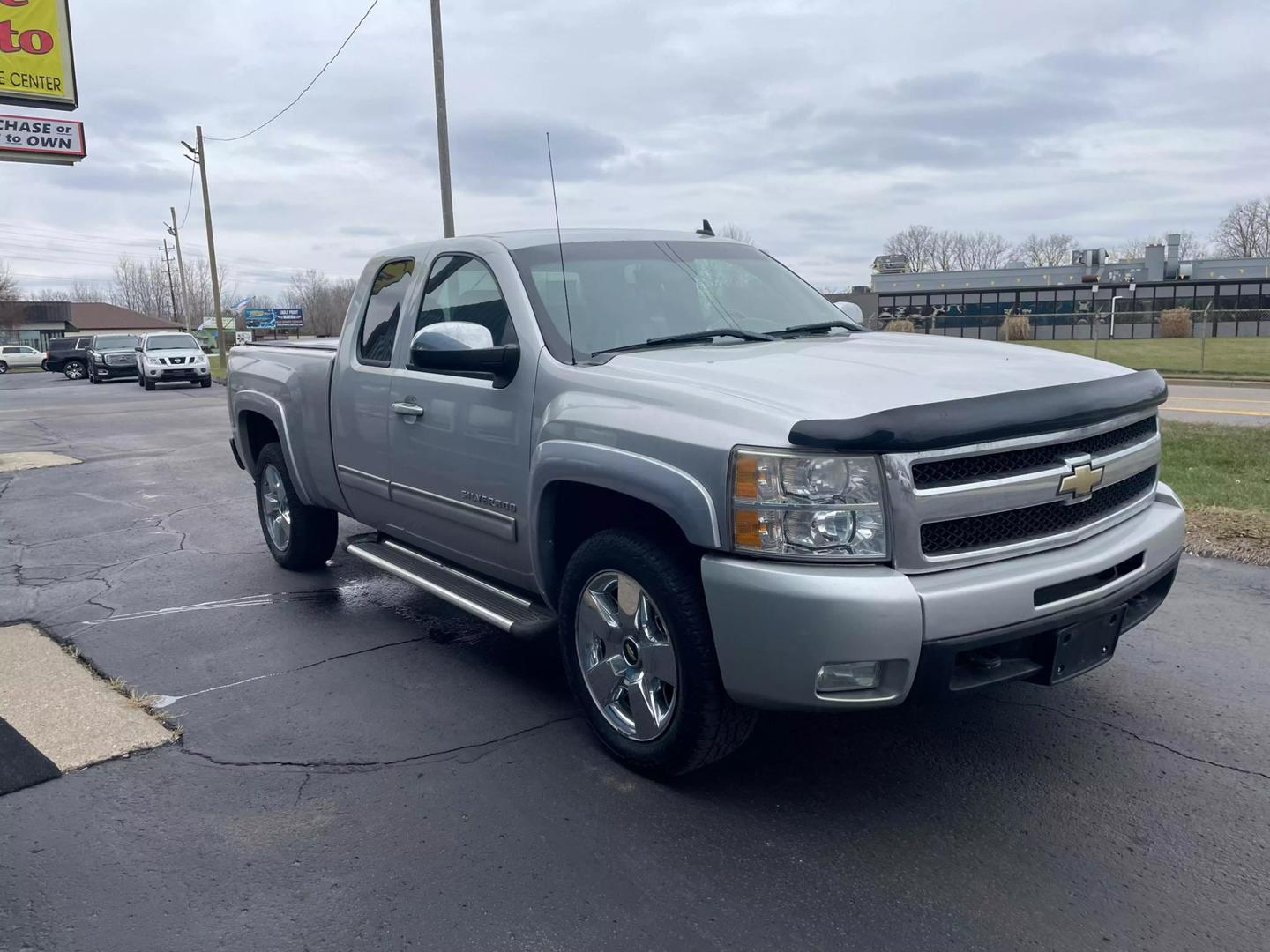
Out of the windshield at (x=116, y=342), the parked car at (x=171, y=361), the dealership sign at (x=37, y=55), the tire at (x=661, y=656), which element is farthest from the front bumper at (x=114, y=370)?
the tire at (x=661, y=656)

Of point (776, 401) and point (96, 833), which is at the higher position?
→ point (776, 401)

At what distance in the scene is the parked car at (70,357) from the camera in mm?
42750

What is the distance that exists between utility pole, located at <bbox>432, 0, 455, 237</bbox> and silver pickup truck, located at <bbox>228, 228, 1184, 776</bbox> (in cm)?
1281

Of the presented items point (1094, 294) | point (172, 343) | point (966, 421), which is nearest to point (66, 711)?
point (966, 421)

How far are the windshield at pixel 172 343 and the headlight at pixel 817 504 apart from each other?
30.7 meters

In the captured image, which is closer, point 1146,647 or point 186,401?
point 1146,647

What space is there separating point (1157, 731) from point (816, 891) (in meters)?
1.77

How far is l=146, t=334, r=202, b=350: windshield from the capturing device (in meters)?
29.9

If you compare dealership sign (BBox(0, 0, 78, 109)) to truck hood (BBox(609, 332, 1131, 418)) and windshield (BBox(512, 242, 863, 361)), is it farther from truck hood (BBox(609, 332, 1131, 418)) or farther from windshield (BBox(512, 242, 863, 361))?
truck hood (BBox(609, 332, 1131, 418))

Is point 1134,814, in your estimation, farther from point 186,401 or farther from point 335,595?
point 186,401

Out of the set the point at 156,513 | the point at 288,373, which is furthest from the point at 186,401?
the point at 288,373

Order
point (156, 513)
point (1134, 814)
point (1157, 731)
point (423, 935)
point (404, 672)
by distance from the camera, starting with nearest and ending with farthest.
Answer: point (423, 935) < point (1134, 814) < point (1157, 731) < point (404, 672) < point (156, 513)

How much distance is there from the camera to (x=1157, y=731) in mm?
3826

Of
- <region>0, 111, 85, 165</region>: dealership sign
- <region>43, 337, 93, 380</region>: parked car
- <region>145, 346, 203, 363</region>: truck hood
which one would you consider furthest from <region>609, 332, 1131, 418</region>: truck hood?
<region>43, 337, 93, 380</region>: parked car
